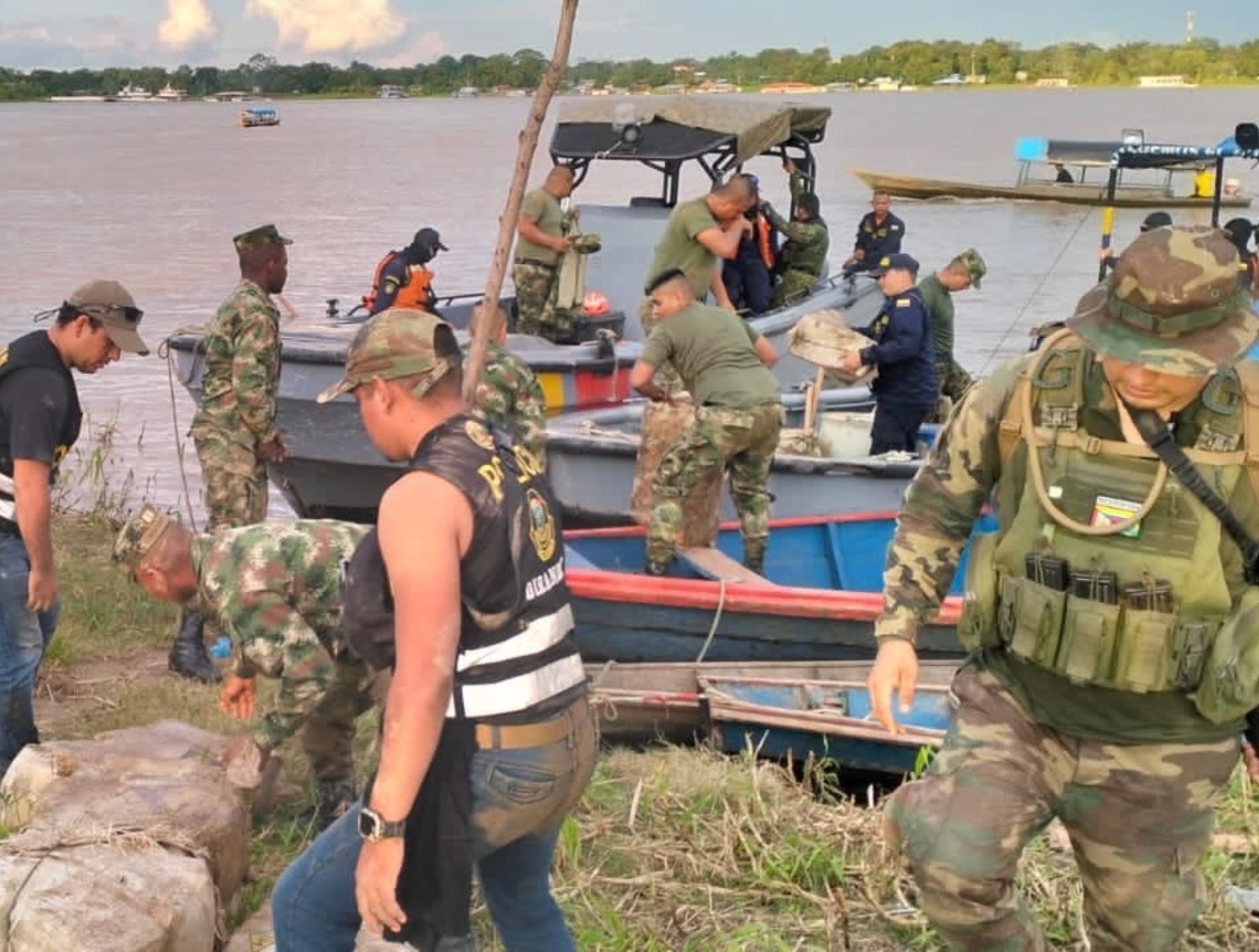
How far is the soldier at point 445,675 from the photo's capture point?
105 inches

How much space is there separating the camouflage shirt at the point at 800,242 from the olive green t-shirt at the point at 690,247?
3.16m

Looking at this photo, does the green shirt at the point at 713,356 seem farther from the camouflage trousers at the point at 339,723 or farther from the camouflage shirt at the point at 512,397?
the camouflage trousers at the point at 339,723

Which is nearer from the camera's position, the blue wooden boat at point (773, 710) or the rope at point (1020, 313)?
the blue wooden boat at point (773, 710)

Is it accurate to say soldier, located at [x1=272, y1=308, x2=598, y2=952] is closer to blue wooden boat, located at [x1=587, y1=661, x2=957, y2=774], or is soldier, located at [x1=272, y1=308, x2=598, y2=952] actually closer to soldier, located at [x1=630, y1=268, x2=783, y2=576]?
blue wooden boat, located at [x1=587, y1=661, x2=957, y2=774]

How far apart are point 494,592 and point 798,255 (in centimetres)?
1031

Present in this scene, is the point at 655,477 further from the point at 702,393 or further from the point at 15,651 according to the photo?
the point at 15,651

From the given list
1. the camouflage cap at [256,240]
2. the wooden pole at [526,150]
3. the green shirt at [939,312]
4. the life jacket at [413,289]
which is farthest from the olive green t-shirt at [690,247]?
the wooden pole at [526,150]

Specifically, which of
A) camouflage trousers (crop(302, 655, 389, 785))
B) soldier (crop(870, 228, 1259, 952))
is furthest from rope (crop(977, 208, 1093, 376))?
soldier (crop(870, 228, 1259, 952))

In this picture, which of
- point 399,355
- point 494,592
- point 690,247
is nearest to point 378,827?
point 494,592

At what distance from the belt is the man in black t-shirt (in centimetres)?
234

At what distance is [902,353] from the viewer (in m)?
8.66

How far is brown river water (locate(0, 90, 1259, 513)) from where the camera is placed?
19.5m

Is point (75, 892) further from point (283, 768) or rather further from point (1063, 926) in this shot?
point (1063, 926)

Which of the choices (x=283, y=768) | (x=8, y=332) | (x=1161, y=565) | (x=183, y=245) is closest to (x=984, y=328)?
(x=8, y=332)
